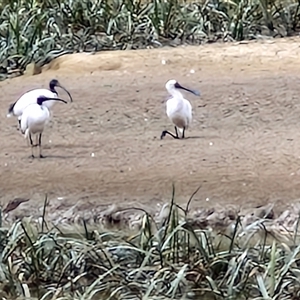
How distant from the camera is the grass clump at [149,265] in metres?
4.49

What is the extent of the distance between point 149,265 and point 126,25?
646 cm

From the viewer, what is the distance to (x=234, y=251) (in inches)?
191

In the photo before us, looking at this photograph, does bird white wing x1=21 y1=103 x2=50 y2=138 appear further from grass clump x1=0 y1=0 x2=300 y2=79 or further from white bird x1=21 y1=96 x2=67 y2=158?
grass clump x1=0 y1=0 x2=300 y2=79

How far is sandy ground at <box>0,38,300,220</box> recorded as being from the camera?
6.32 m

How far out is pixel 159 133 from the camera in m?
7.70

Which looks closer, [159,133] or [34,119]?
[34,119]

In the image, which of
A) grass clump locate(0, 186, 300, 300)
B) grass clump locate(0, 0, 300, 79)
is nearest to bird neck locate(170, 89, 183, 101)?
grass clump locate(0, 186, 300, 300)

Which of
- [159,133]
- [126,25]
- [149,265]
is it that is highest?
[149,265]

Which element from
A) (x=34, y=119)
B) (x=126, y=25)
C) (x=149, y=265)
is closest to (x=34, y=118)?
(x=34, y=119)

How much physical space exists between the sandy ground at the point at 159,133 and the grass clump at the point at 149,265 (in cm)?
109

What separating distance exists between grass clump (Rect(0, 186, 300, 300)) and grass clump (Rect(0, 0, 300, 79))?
5602 mm

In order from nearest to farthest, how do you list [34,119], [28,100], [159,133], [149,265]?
[149,265] < [34,119] < [28,100] < [159,133]

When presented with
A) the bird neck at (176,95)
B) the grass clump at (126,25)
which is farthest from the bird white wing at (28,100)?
the grass clump at (126,25)

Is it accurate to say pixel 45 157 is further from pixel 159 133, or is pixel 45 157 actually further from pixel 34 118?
pixel 159 133
